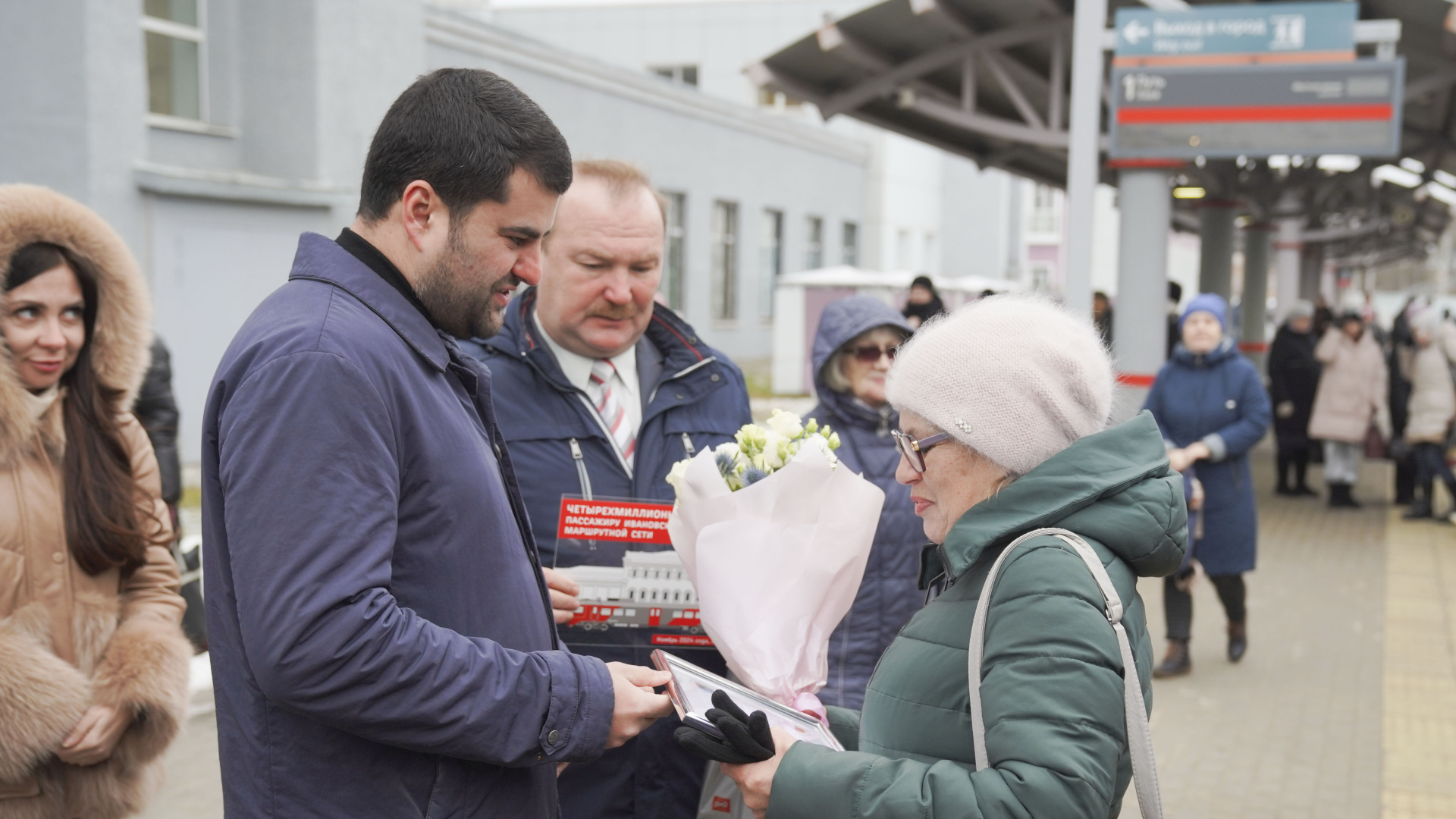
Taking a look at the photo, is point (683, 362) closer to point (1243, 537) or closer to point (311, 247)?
point (311, 247)

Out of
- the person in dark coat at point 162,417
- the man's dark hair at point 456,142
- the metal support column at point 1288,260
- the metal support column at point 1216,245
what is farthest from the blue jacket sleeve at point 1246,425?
the metal support column at point 1288,260

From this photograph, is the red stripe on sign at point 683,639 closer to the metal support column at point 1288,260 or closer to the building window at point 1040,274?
the metal support column at point 1288,260

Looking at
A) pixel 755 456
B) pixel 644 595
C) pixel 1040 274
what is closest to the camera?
pixel 755 456

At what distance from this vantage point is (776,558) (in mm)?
2338

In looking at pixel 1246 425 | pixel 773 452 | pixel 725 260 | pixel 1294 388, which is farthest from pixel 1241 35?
pixel 725 260

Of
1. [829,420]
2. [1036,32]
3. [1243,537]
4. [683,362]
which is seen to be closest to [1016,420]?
[683,362]

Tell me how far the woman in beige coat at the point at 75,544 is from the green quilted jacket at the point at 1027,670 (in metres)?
A: 1.64

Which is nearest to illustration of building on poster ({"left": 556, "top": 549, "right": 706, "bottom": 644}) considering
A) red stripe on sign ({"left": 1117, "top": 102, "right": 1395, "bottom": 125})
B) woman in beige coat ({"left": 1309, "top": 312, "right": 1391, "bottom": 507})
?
red stripe on sign ({"left": 1117, "top": 102, "right": 1395, "bottom": 125})

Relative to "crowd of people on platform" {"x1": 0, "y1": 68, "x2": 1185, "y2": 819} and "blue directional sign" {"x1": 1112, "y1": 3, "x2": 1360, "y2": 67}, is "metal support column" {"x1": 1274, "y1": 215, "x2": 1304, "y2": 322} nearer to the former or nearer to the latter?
"blue directional sign" {"x1": 1112, "y1": 3, "x2": 1360, "y2": 67}

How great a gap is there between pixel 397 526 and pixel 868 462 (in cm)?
214

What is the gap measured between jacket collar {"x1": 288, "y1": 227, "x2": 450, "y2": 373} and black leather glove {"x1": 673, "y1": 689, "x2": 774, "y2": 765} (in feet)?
2.18

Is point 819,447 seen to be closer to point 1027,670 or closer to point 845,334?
point 1027,670

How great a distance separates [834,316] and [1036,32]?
7.60 meters

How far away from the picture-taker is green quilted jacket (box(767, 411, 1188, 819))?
1655 millimetres
